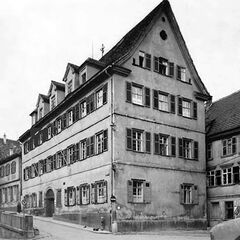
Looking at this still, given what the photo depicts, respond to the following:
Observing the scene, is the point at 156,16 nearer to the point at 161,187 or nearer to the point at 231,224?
the point at 161,187

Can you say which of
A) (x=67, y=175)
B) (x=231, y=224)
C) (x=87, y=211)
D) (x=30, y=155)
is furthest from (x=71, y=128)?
(x=231, y=224)

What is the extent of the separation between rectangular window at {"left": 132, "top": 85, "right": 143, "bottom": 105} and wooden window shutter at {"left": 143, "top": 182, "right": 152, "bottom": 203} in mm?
5841

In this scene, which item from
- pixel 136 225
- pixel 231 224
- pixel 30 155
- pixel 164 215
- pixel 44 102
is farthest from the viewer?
pixel 30 155

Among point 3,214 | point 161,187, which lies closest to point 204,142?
point 161,187

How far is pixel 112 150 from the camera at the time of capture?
29219 mm

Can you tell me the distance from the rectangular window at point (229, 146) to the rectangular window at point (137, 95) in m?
8.46

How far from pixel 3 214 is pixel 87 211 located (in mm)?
5932

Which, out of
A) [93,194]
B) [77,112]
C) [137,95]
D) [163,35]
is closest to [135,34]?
[163,35]

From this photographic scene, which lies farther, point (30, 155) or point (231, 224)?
point (30, 155)

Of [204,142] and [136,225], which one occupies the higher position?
[204,142]

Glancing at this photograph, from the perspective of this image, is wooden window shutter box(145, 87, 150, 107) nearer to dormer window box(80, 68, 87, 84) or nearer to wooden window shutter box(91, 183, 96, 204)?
dormer window box(80, 68, 87, 84)

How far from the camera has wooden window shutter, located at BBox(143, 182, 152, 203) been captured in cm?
3016

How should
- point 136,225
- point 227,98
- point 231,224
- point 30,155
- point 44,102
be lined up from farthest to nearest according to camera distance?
point 30,155 < point 44,102 < point 227,98 < point 136,225 < point 231,224

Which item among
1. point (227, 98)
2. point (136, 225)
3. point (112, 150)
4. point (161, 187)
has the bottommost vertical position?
point (136, 225)
